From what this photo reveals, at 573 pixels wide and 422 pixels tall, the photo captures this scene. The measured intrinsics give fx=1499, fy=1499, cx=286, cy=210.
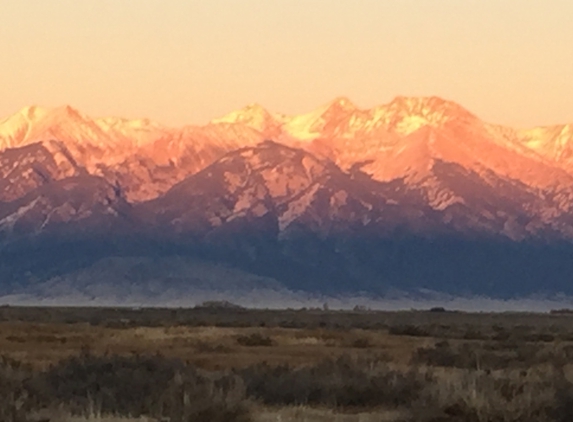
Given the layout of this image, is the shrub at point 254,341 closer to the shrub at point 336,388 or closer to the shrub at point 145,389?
the shrub at point 145,389

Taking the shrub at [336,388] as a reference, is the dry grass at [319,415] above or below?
below

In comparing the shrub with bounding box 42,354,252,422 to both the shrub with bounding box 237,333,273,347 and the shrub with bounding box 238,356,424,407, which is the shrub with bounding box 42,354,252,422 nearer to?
the shrub with bounding box 238,356,424,407

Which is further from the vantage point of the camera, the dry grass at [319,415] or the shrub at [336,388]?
the shrub at [336,388]

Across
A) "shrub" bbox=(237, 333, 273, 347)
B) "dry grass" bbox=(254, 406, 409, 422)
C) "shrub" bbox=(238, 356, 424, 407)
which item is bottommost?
"shrub" bbox=(237, 333, 273, 347)

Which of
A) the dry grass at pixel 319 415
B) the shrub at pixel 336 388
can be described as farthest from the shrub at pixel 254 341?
the dry grass at pixel 319 415

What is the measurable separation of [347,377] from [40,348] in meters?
19.8

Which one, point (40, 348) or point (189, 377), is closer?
point (189, 377)

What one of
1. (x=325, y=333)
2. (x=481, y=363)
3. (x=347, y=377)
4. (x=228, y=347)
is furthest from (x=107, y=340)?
(x=347, y=377)

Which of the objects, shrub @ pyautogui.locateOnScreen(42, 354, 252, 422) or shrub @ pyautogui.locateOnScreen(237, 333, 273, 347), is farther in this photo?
shrub @ pyautogui.locateOnScreen(237, 333, 273, 347)

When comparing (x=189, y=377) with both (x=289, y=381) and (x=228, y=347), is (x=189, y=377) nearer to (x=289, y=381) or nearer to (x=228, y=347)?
(x=289, y=381)

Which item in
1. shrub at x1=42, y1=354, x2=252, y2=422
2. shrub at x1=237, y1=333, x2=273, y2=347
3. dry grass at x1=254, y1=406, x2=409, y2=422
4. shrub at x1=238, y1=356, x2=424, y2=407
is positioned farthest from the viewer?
shrub at x1=237, y1=333, x2=273, y2=347

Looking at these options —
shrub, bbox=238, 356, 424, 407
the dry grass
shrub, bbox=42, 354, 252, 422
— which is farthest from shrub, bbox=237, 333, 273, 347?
the dry grass

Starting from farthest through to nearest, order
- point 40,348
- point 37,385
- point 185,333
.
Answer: point 185,333
point 40,348
point 37,385

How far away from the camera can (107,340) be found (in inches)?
2036
